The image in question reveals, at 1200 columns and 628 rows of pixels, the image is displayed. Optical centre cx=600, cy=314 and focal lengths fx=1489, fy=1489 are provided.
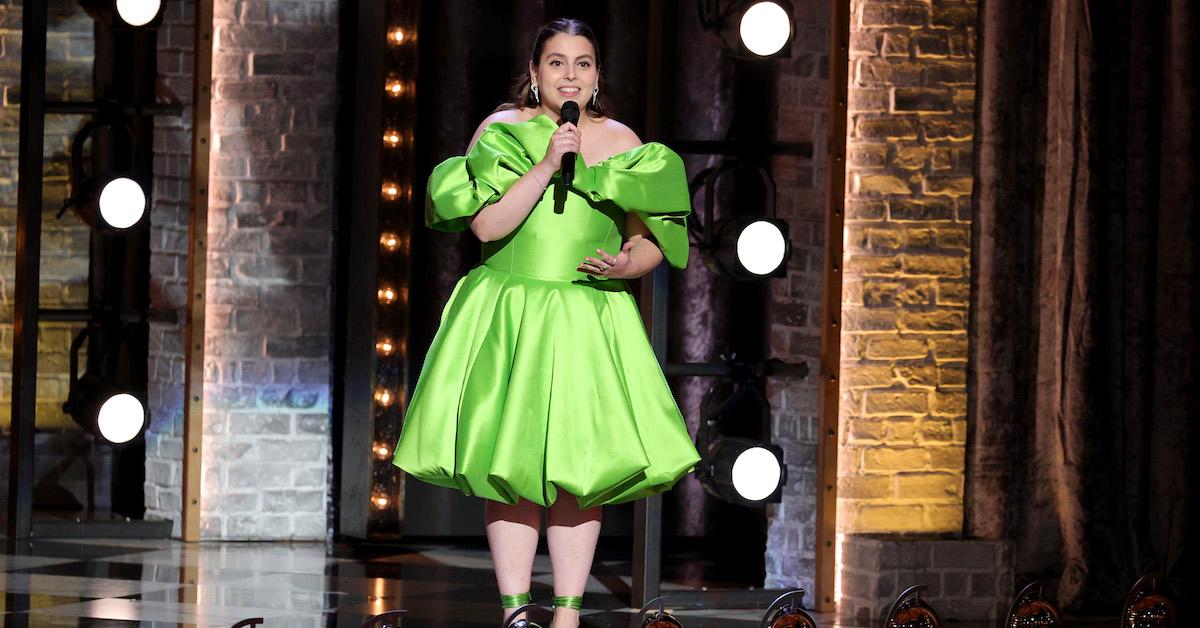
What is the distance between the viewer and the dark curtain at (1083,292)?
4492 mm

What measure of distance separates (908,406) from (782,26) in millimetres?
1238

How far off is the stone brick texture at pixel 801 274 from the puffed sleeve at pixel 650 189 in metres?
1.42

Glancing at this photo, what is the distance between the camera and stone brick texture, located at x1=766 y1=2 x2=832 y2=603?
189 inches

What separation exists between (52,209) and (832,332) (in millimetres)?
3343

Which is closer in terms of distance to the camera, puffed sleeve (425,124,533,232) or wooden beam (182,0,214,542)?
puffed sleeve (425,124,533,232)

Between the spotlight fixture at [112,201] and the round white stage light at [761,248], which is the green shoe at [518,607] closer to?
the round white stage light at [761,248]

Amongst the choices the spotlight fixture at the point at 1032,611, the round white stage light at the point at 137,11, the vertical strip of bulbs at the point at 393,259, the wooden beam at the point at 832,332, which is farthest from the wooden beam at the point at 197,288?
the spotlight fixture at the point at 1032,611

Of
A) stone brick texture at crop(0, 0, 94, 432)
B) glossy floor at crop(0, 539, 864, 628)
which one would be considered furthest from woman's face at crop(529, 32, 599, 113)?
stone brick texture at crop(0, 0, 94, 432)

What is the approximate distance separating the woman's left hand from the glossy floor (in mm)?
940

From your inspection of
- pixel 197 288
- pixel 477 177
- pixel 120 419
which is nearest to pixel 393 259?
pixel 197 288

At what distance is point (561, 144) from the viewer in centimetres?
315

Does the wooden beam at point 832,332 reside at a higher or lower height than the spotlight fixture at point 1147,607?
higher

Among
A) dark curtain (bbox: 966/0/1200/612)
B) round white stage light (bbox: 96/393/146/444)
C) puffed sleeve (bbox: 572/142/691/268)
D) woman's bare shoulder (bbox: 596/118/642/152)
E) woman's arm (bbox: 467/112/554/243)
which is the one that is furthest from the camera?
round white stage light (bbox: 96/393/146/444)

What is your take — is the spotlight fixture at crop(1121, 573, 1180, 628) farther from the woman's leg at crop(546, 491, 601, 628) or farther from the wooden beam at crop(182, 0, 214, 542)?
the wooden beam at crop(182, 0, 214, 542)
